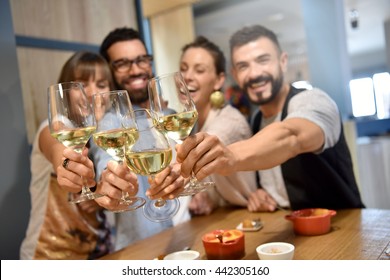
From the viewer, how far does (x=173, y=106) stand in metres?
0.77

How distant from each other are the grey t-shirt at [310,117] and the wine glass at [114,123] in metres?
0.54

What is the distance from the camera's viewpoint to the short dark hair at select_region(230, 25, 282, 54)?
1.60m

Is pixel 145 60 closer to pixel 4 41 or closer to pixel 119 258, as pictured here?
pixel 4 41

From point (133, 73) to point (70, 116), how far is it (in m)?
0.76

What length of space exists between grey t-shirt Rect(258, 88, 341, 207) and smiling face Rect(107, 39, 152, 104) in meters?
0.51

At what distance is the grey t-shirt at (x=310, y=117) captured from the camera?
3.84 ft

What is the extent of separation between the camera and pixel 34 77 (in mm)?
1672

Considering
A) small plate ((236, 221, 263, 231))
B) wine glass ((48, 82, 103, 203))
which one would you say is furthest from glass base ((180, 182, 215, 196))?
small plate ((236, 221, 263, 231))

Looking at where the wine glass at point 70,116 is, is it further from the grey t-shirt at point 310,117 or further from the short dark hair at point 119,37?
the short dark hair at point 119,37

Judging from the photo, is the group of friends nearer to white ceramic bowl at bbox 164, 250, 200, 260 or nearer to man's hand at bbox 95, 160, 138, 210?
man's hand at bbox 95, 160, 138, 210

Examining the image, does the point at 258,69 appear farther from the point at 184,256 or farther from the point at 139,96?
the point at 184,256

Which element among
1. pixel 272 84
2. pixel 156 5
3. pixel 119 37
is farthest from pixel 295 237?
pixel 156 5
